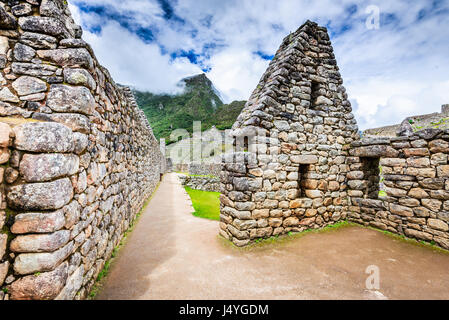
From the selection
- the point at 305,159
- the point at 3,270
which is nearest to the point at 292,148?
the point at 305,159

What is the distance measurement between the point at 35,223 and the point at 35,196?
0.86 ft

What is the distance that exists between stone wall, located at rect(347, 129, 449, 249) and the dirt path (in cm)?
50

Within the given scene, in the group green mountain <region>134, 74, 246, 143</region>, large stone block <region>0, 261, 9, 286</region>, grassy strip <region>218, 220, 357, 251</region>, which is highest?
green mountain <region>134, 74, 246, 143</region>

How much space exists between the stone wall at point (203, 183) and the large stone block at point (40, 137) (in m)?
15.0

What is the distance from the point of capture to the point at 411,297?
3059 millimetres

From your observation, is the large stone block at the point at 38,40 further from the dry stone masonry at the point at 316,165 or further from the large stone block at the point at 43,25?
the dry stone masonry at the point at 316,165

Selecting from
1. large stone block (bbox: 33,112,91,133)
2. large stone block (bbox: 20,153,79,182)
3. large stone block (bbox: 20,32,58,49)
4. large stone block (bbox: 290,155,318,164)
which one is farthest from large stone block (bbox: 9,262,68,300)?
large stone block (bbox: 290,155,318,164)

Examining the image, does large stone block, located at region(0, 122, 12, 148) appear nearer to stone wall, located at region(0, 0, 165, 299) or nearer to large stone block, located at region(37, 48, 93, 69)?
stone wall, located at region(0, 0, 165, 299)

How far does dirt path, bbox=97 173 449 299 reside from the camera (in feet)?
10.4

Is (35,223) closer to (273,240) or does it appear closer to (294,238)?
(273,240)

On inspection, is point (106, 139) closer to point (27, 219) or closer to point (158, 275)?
point (27, 219)

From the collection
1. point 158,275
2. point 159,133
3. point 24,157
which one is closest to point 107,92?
point 24,157

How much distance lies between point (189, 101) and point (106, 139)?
9565 cm

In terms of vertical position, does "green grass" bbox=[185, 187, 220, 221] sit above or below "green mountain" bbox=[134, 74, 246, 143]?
below
